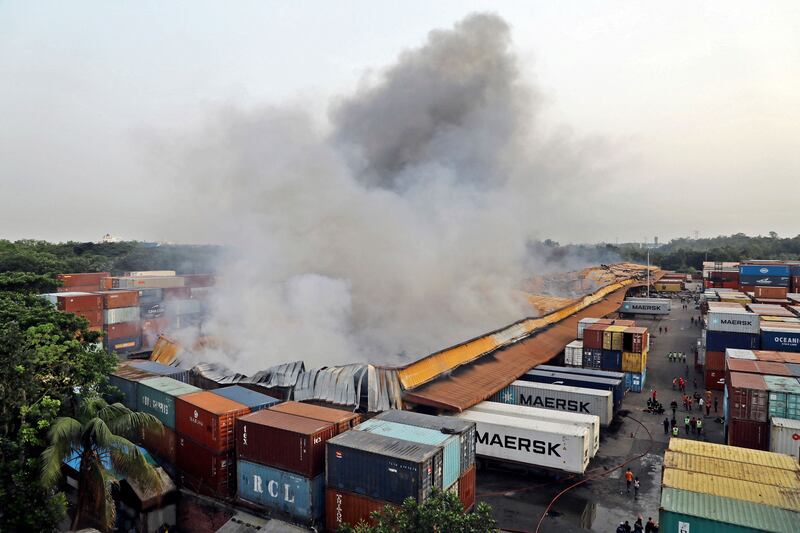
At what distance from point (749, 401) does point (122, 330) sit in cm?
4267

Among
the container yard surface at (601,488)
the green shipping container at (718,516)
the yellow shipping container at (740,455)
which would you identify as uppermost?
the yellow shipping container at (740,455)

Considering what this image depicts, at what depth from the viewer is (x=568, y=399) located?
23328mm

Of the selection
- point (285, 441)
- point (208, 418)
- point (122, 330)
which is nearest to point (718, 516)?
point (285, 441)

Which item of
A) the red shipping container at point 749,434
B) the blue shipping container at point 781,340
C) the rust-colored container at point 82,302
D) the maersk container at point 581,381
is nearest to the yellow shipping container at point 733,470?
the red shipping container at point 749,434

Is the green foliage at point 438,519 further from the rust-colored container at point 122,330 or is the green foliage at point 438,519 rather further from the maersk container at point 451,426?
the rust-colored container at point 122,330

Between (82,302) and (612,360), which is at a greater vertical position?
(82,302)

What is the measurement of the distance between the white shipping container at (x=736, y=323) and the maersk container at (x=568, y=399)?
1133 centimetres

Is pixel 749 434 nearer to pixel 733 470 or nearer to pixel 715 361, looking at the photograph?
pixel 733 470

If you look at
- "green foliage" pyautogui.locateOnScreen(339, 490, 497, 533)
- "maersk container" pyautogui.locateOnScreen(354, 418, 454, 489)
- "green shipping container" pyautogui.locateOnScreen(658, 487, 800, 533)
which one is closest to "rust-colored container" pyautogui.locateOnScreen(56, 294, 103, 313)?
"maersk container" pyautogui.locateOnScreen(354, 418, 454, 489)

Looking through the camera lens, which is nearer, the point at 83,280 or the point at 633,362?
the point at 633,362

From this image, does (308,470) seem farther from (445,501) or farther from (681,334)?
(681,334)

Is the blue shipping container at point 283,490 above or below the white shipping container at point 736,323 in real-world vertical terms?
below

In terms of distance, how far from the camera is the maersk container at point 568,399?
75.8ft

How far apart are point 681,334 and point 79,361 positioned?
170 feet
